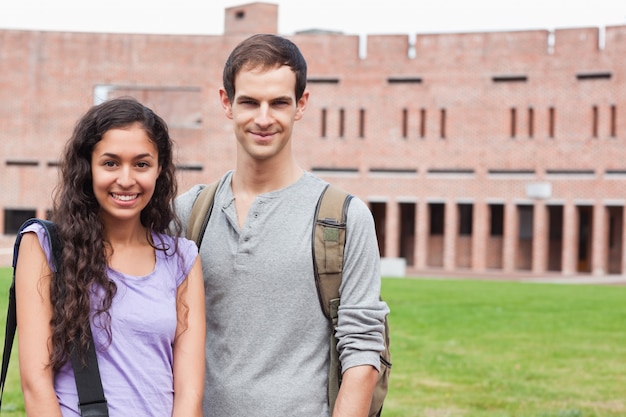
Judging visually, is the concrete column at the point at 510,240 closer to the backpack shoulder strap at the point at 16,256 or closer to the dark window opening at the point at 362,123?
the dark window opening at the point at 362,123

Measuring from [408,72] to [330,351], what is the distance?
30119mm

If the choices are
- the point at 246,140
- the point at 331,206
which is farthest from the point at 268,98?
the point at 331,206

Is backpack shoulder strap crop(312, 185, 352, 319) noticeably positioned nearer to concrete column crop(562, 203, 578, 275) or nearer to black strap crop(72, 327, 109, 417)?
black strap crop(72, 327, 109, 417)

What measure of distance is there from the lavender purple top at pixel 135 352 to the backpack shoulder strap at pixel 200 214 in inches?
8.3

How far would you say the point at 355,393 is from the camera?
235cm

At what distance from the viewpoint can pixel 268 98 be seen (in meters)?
2.41

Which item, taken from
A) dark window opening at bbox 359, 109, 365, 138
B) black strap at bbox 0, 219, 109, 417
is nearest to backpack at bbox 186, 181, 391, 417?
black strap at bbox 0, 219, 109, 417

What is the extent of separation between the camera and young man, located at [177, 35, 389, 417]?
2371 mm

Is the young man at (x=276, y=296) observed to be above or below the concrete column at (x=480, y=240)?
above

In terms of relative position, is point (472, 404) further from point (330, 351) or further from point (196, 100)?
point (196, 100)

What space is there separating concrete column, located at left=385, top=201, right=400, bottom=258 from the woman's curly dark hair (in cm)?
2916

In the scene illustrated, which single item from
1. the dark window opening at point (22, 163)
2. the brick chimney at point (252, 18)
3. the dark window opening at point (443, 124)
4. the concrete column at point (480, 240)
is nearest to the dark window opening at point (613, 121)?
the concrete column at point (480, 240)

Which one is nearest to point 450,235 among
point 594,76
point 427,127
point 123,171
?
point 427,127

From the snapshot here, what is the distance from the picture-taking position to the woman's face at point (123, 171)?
7.62 feet
